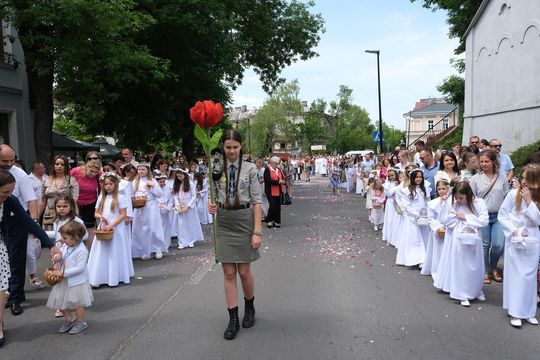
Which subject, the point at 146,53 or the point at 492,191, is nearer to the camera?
the point at 492,191

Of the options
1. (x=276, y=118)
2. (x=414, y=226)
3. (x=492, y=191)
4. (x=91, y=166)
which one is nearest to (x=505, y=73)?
(x=414, y=226)

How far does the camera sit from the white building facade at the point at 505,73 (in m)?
18.1

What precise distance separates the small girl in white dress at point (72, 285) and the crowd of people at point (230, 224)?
11 millimetres

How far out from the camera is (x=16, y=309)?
5996mm

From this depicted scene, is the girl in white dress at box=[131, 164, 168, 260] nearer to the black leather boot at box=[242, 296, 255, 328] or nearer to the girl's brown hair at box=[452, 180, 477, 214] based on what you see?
the black leather boot at box=[242, 296, 255, 328]

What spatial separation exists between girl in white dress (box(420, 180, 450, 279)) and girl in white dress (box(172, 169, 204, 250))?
16.4ft

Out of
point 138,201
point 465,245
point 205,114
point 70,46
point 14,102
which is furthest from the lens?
point 14,102

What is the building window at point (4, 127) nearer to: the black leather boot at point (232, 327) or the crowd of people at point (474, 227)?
the crowd of people at point (474, 227)

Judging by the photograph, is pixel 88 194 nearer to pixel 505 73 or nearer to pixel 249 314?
pixel 249 314

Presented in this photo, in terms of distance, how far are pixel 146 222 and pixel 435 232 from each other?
5094 mm

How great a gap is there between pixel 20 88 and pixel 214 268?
13.3 metres

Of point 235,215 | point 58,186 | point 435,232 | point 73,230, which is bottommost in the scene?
point 435,232

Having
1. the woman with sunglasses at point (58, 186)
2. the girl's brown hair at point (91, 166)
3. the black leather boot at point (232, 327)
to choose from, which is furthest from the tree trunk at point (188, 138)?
the black leather boot at point (232, 327)

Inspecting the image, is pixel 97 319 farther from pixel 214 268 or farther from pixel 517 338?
pixel 517 338
